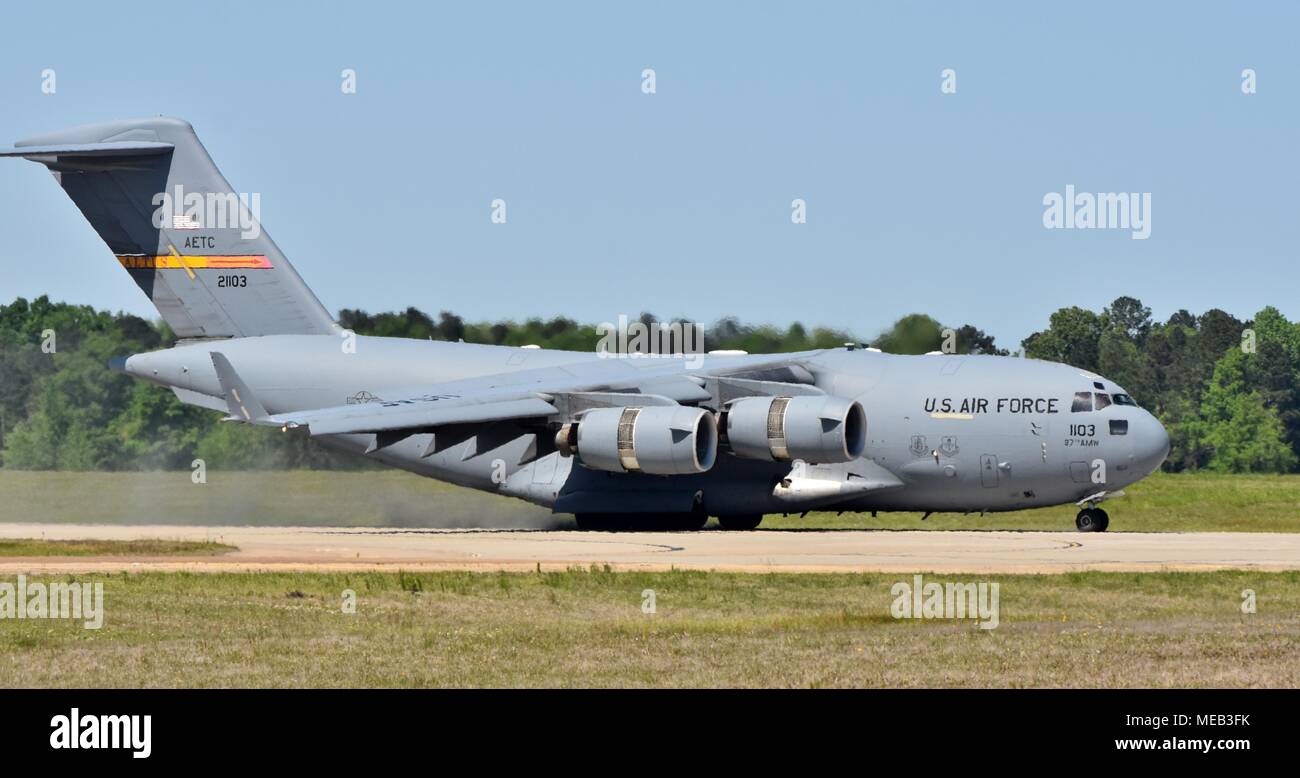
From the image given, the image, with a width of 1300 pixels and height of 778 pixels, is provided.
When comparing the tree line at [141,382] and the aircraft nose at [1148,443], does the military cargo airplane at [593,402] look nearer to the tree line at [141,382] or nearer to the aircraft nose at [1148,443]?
the aircraft nose at [1148,443]

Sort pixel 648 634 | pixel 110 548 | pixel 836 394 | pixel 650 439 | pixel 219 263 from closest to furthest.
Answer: pixel 648 634 → pixel 110 548 → pixel 650 439 → pixel 836 394 → pixel 219 263

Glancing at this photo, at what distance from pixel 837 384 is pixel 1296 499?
18.3 m

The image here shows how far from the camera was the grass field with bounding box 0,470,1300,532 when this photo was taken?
3947cm

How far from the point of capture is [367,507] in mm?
41500

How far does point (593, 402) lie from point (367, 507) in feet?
31.0

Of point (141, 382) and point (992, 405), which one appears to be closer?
point (992, 405)

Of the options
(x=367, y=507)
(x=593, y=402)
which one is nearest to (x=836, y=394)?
(x=593, y=402)

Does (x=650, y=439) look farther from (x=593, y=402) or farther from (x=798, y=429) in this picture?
(x=798, y=429)

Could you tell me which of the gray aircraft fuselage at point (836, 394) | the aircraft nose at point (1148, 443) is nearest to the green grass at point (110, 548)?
the gray aircraft fuselage at point (836, 394)
